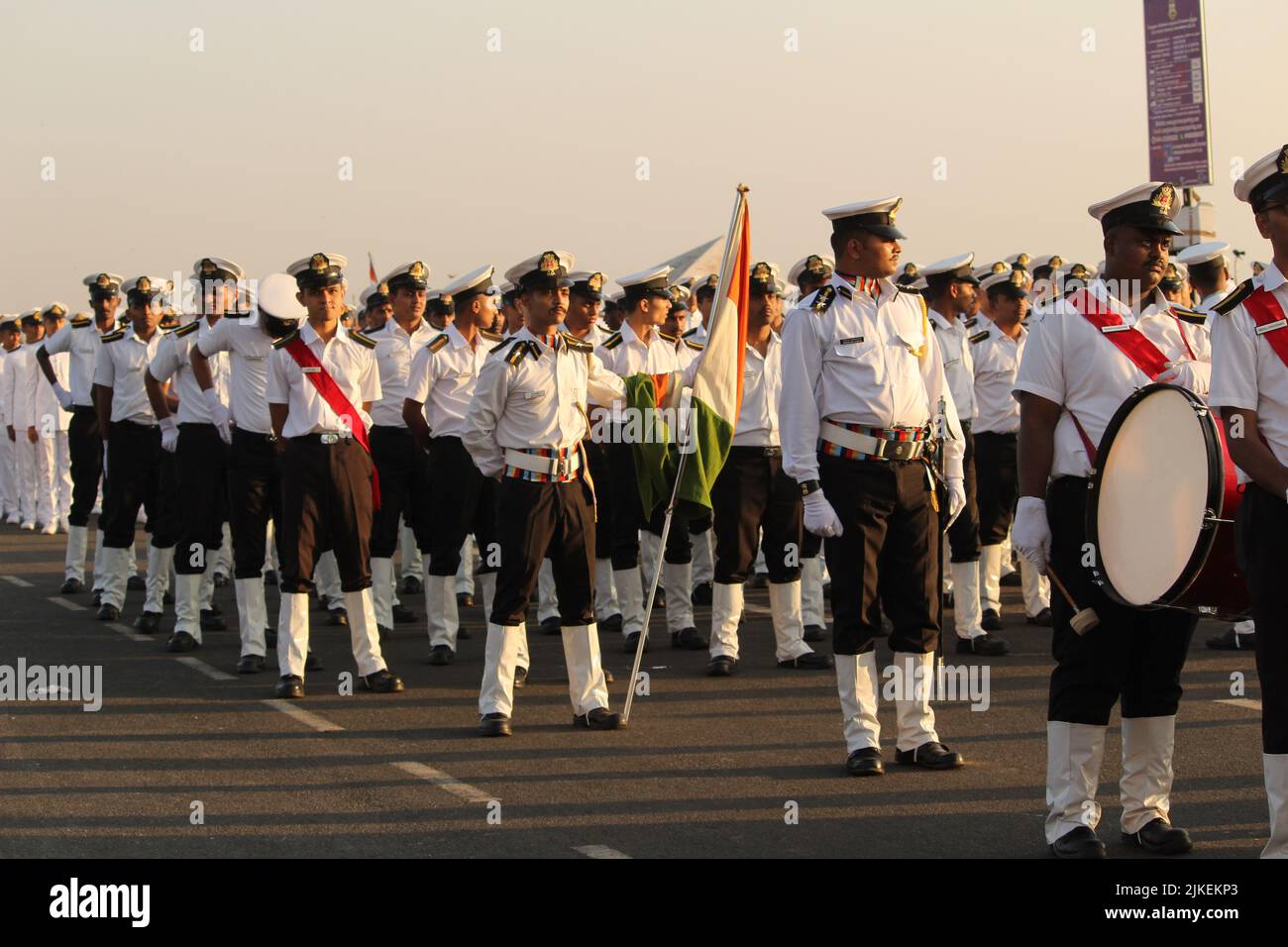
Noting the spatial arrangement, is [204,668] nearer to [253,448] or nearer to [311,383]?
[253,448]

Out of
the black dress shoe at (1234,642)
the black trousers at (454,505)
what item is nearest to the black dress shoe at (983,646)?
the black dress shoe at (1234,642)

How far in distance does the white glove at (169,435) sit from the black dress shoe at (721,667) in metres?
4.37

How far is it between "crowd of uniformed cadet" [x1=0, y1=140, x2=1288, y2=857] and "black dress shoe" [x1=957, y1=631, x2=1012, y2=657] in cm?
3

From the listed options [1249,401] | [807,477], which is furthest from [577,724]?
[1249,401]

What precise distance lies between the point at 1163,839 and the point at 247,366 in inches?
271

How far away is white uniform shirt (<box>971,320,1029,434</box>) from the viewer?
1227 centimetres

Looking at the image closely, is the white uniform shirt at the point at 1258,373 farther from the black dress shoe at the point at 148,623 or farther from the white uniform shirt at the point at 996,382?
the black dress shoe at the point at 148,623

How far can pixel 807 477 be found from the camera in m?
7.70

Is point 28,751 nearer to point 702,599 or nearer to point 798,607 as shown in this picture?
point 798,607

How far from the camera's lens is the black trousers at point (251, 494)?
10.7 m

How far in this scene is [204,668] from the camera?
1119 centimetres

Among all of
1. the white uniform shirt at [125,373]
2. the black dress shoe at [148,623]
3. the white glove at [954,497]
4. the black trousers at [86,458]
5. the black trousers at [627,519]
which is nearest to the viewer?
the white glove at [954,497]

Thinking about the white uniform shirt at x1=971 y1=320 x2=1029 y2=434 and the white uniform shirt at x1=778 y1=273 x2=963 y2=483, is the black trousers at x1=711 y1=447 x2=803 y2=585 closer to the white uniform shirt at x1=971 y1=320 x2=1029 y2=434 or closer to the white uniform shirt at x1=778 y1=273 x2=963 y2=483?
the white uniform shirt at x1=971 y1=320 x2=1029 y2=434
